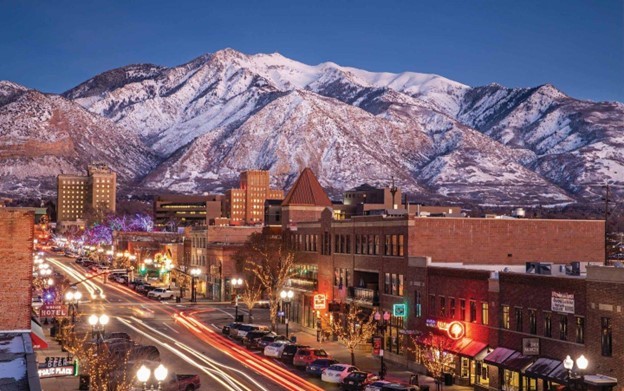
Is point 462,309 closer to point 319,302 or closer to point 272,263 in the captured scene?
point 319,302

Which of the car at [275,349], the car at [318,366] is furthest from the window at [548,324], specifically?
the car at [275,349]

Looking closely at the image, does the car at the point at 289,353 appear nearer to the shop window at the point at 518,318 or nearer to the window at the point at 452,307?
the window at the point at 452,307

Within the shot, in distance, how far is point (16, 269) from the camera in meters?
39.6

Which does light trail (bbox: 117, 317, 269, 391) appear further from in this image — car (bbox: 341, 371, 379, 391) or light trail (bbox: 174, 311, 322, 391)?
car (bbox: 341, 371, 379, 391)

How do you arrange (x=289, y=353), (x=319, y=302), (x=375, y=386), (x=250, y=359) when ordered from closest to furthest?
(x=375, y=386), (x=289, y=353), (x=250, y=359), (x=319, y=302)

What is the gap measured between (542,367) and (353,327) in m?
25.4

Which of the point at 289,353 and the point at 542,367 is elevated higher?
the point at 542,367

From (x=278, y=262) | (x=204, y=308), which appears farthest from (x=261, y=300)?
(x=278, y=262)

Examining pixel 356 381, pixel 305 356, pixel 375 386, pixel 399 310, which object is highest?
pixel 399 310

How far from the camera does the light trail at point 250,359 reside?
57.8 meters

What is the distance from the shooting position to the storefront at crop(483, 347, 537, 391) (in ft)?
170

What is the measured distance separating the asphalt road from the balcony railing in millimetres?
10725

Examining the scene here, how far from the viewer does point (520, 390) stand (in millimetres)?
52062

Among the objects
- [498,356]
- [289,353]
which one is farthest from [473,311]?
[289,353]
